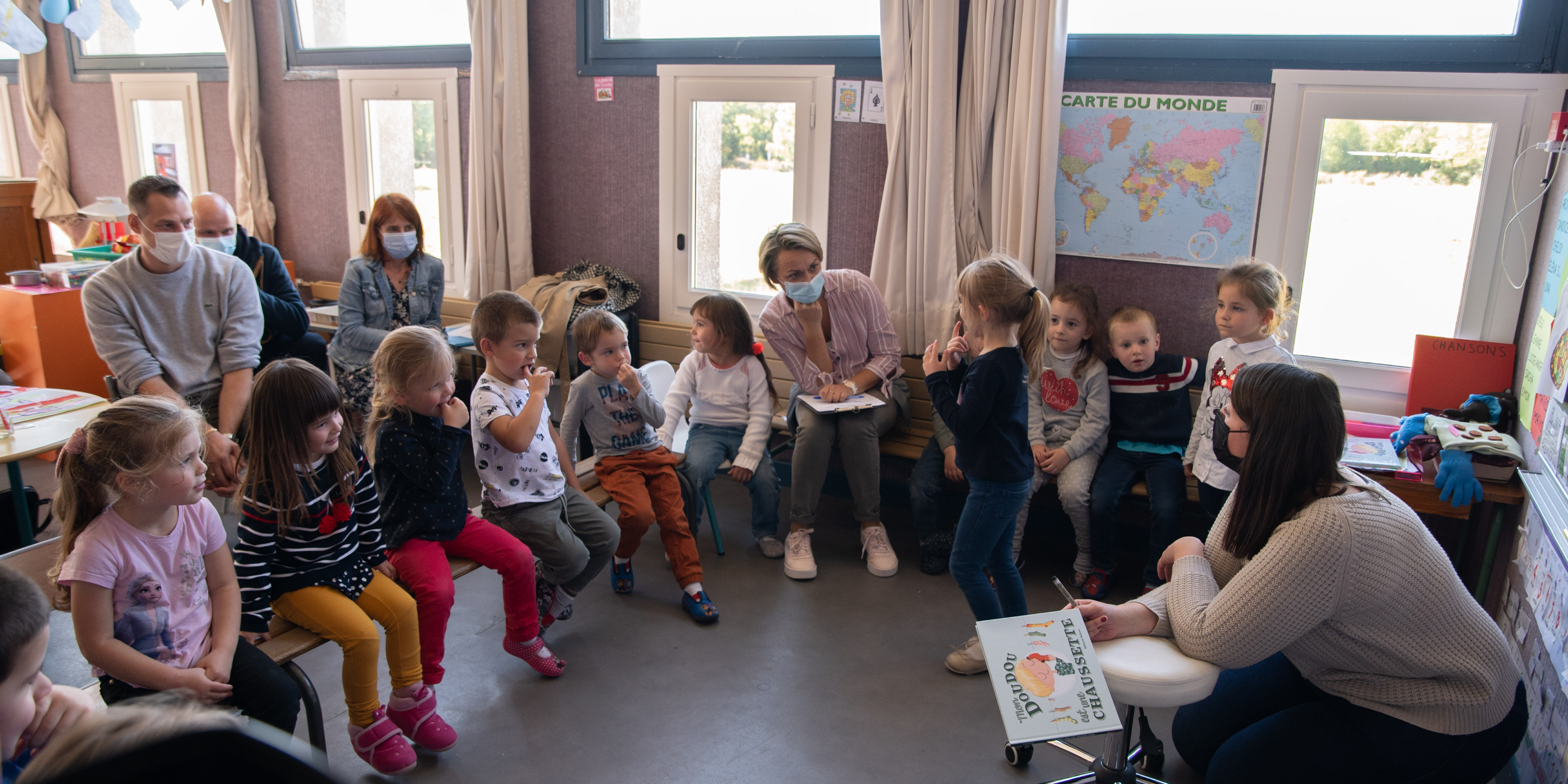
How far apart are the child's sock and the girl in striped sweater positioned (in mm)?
545

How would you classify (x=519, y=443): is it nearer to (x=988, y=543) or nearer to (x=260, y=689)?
(x=260, y=689)

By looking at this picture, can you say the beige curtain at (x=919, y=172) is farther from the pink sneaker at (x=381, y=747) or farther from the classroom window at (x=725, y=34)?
the pink sneaker at (x=381, y=747)

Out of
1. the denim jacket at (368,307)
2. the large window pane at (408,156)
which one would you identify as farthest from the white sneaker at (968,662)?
the large window pane at (408,156)

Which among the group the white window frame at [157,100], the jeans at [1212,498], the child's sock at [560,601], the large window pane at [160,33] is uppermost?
the large window pane at [160,33]

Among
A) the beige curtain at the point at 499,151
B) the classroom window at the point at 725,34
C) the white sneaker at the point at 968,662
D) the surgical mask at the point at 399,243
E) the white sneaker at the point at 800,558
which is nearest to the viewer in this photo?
the white sneaker at the point at 968,662

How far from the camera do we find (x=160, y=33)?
6.03 meters

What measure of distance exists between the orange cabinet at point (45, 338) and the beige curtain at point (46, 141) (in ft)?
8.30

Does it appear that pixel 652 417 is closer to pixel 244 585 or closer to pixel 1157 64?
pixel 244 585

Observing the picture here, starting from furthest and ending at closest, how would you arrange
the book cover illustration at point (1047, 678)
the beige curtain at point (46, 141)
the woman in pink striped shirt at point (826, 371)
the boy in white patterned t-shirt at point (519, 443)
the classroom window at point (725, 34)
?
the beige curtain at point (46, 141), the classroom window at point (725, 34), the woman in pink striped shirt at point (826, 371), the boy in white patterned t-shirt at point (519, 443), the book cover illustration at point (1047, 678)

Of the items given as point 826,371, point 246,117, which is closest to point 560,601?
point 826,371

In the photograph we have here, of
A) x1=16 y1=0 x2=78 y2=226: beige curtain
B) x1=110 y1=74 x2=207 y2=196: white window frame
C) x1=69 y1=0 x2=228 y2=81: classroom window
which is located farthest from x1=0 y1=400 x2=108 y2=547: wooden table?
x1=16 y1=0 x2=78 y2=226: beige curtain

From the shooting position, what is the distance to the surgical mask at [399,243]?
3736mm

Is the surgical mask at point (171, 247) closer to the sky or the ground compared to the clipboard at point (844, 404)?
closer to the sky

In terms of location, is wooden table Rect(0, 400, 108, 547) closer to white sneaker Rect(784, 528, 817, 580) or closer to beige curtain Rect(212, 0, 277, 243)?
white sneaker Rect(784, 528, 817, 580)
